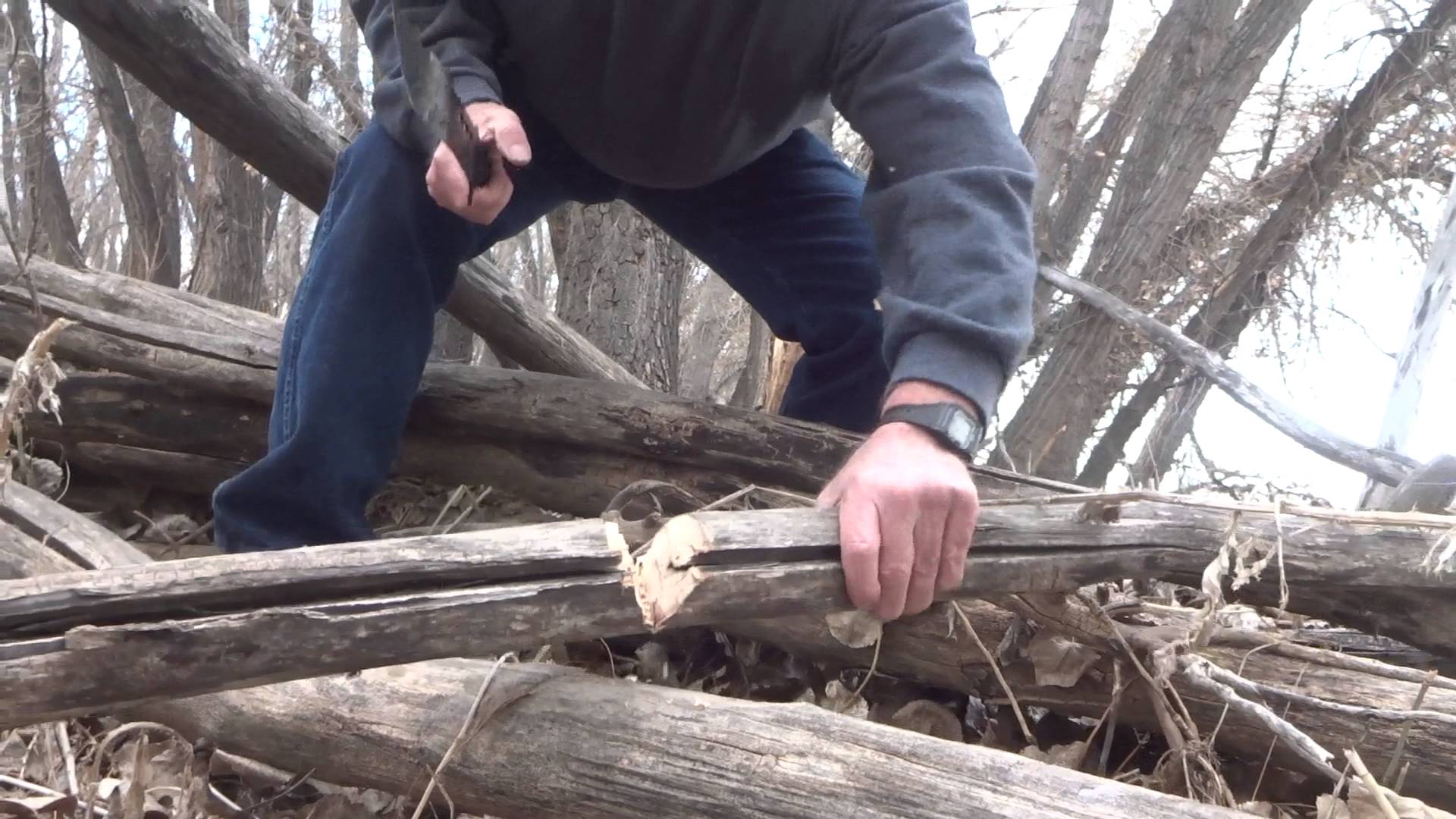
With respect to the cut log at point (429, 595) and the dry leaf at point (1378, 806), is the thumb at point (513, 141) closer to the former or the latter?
the cut log at point (429, 595)

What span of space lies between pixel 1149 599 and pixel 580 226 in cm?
221

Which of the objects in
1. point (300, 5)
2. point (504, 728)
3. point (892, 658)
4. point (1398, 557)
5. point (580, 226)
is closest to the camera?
point (504, 728)

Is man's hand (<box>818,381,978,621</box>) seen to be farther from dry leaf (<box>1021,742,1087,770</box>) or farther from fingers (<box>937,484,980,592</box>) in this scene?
dry leaf (<box>1021,742,1087,770</box>)

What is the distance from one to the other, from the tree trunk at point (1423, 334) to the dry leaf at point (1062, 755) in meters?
3.33

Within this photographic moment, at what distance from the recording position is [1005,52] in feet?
18.6

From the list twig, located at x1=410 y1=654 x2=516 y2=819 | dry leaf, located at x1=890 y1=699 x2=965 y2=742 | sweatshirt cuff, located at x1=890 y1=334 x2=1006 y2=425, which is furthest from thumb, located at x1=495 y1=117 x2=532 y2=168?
dry leaf, located at x1=890 y1=699 x2=965 y2=742

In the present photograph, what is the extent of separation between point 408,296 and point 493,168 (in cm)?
34

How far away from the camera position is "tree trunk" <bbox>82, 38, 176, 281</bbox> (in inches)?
171

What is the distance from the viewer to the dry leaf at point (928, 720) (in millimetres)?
1621

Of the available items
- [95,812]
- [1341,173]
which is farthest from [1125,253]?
[95,812]

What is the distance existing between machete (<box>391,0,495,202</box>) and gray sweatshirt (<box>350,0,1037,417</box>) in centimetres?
3

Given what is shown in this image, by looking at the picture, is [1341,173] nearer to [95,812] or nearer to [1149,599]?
[1149,599]

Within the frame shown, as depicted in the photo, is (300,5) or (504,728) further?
(300,5)

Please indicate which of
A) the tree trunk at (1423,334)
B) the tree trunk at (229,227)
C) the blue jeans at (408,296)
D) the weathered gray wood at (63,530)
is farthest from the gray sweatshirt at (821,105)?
the tree trunk at (1423,334)
